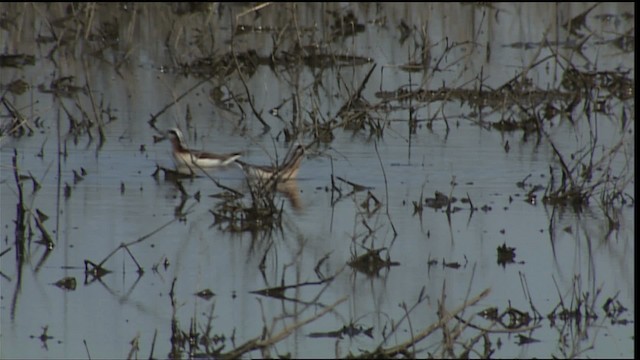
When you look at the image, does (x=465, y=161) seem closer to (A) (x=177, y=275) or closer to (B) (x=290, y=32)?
(A) (x=177, y=275)

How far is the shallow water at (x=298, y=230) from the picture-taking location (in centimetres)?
666

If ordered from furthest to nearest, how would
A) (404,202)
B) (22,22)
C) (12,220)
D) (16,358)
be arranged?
(22,22) → (404,202) → (12,220) → (16,358)

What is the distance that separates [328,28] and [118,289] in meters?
11.5

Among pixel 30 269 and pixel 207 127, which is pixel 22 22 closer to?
pixel 207 127

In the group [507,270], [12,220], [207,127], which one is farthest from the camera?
[207,127]

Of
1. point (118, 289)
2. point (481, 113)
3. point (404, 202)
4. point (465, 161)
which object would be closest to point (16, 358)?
point (118, 289)

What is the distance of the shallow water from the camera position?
21.9 ft

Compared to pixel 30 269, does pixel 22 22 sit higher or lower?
higher

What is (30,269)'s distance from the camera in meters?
7.61

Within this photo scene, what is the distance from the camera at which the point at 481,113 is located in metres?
13.1

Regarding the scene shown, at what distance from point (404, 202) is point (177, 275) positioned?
7.71ft

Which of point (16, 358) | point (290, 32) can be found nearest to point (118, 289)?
point (16, 358)

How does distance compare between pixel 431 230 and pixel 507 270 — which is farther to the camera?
pixel 431 230

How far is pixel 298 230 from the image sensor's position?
345 inches
